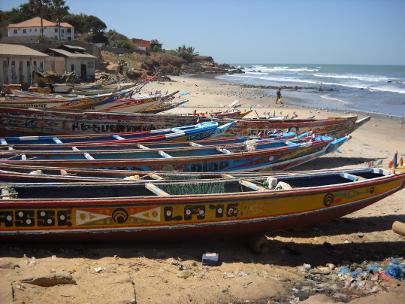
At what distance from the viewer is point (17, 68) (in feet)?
92.3

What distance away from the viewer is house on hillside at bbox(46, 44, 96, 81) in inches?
1457

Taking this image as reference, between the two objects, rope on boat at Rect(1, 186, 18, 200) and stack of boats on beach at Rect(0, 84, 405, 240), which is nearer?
stack of boats on beach at Rect(0, 84, 405, 240)

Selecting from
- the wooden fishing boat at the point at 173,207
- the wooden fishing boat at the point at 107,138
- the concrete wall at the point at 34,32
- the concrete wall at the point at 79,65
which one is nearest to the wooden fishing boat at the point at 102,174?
the wooden fishing boat at the point at 173,207

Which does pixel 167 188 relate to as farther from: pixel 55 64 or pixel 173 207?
pixel 55 64

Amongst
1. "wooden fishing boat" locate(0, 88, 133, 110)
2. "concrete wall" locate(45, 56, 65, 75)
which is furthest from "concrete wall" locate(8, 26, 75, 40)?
"wooden fishing boat" locate(0, 88, 133, 110)

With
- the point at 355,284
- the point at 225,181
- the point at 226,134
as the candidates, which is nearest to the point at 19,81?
Answer: the point at 226,134

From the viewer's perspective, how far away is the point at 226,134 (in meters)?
13.6

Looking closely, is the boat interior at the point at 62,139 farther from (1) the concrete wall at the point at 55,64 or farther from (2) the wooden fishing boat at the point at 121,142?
(1) the concrete wall at the point at 55,64

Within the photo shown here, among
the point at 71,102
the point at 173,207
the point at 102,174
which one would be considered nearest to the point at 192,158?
the point at 102,174

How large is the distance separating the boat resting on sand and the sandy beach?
6.31 m

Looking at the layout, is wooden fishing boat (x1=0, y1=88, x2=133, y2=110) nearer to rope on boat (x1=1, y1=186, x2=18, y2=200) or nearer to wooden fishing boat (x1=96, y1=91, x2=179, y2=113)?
wooden fishing boat (x1=96, y1=91, x2=179, y2=113)

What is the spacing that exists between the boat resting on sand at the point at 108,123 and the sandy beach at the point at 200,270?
6306 millimetres

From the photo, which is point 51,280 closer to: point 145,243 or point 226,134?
point 145,243

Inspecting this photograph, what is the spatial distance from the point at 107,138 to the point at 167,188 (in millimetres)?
5259
